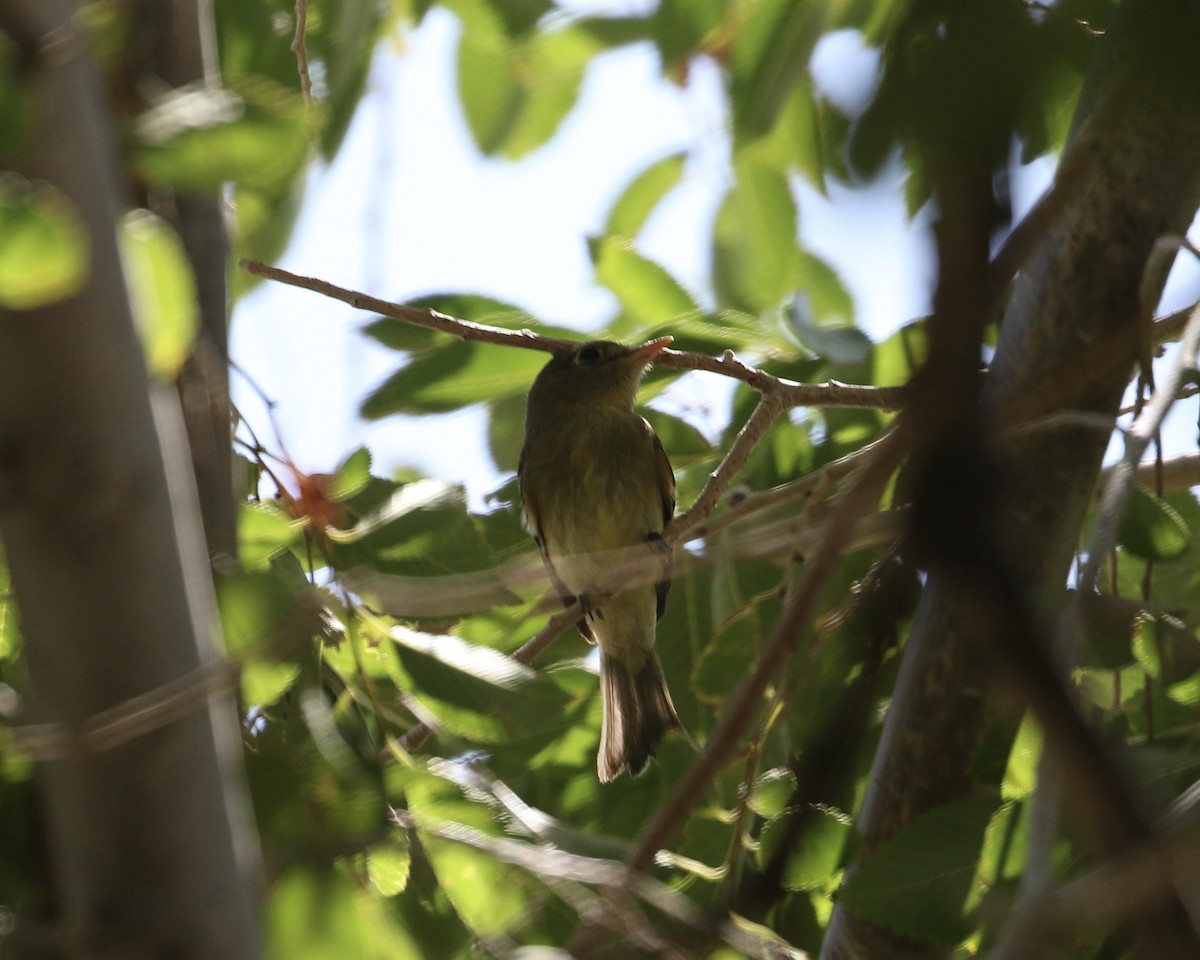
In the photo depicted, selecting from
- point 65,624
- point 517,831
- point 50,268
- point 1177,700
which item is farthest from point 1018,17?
point 1177,700

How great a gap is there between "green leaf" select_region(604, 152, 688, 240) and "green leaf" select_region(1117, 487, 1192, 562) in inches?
68.0

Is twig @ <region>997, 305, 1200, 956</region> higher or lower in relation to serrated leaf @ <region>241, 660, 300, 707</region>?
higher

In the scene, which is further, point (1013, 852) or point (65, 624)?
point (1013, 852)

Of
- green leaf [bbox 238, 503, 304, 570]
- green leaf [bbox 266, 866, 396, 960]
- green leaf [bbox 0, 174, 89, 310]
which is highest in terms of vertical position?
green leaf [bbox 0, 174, 89, 310]

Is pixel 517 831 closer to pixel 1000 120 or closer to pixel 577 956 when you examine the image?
pixel 577 956

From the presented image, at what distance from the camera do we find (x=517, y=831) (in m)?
1.92

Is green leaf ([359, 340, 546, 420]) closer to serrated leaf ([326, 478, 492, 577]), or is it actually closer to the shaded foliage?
the shaded foliage

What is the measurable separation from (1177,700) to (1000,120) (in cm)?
231

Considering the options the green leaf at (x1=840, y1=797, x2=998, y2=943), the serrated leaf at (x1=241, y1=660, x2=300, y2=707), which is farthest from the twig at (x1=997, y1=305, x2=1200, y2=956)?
the serrated leaf at (x1=241, y1=660, x2=300, y2=707)

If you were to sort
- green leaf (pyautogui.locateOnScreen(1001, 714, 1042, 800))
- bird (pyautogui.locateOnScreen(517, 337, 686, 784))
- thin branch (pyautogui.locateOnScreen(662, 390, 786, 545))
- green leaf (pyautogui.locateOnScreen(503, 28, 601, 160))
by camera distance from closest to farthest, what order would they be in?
green leaf (pyautogui.locateOnScreen(1001, 714, 1042, 800)) → thin branch (pyautogui.locateOnScreen(662, 390, 786, 545)) → green leaf (pyautogui.locateOnScreen(503, 28, 601, 160)) → bird (pyautogui.locateOnScreen(517, 337, 686, 784))

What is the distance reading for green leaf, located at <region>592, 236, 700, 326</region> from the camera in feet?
11.3

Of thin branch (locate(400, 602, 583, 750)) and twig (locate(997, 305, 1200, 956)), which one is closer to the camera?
twig (locate(997, 305, 1200, 956))

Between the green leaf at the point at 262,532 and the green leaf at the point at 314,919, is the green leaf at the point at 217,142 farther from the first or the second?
the green leaf at the point at 262,532

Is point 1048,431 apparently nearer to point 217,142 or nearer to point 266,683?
point 266,683
